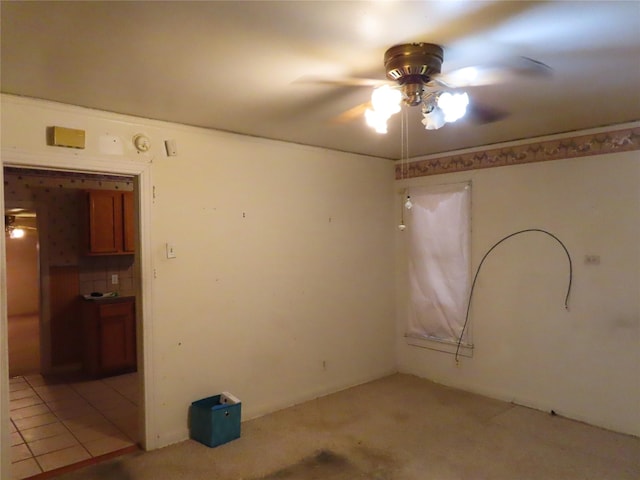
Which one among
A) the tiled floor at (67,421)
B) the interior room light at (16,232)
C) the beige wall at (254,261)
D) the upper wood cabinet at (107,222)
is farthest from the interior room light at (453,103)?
the interior room light at (16,232)

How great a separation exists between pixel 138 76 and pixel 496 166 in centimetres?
319

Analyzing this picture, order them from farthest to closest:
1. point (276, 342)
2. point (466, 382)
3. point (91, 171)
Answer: point (466, 382) < point (276, 342) < point (91, 171)

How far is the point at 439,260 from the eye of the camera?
15.0 feet

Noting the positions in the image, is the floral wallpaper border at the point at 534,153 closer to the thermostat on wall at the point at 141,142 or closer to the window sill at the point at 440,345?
the window sill at the point at 440,345

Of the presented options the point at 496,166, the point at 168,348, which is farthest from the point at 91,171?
the point at 496,166

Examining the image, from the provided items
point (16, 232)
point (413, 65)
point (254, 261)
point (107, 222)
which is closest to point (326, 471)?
point (254, 261)

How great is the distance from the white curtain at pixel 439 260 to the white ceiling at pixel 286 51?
144cm

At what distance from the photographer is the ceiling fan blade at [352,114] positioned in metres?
2.90

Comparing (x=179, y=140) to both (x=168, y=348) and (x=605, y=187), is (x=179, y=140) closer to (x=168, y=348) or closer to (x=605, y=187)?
(x=168, y=348)

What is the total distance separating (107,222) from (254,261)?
2.39 m

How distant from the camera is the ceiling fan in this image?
2.01m

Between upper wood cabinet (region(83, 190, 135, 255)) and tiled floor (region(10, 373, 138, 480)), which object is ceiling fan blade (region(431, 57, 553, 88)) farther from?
upper wood cabinet (region(83, 190, 135, 255))

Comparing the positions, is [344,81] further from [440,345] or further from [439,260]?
[440,345]

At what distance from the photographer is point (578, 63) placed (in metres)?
2.20
